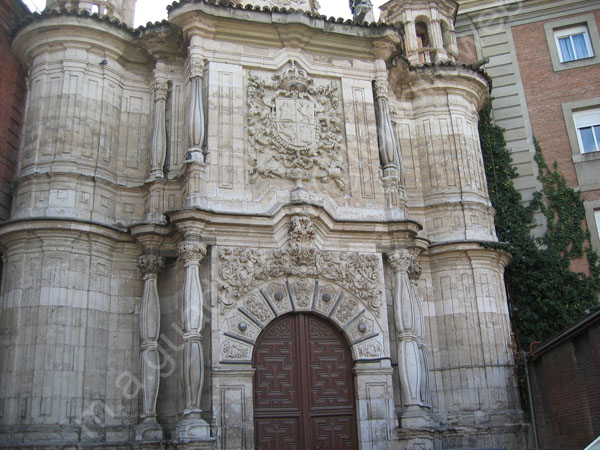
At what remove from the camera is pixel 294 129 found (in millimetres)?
17016

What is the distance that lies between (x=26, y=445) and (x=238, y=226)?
604cm

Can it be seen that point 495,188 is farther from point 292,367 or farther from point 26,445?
point 26,445

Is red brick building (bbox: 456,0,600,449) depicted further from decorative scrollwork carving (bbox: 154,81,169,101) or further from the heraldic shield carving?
decorative scrollwork carving (bbox: 154,81,169,101)

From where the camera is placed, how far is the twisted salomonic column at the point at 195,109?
631 inches

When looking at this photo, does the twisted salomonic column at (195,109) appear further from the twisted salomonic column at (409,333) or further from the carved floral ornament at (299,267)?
the twisted salomonic column at (409,333)

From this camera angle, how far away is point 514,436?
16.4 meters

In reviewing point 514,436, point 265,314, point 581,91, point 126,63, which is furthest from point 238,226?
point 581,91

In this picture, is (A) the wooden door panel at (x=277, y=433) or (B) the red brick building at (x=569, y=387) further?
(A) the wooden door panel at (x=277, y=433)

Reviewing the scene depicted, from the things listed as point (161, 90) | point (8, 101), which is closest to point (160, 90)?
point (161, 90)

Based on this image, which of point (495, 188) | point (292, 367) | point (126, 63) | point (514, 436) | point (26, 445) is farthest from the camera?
point (495, 188)

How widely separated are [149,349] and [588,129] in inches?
573

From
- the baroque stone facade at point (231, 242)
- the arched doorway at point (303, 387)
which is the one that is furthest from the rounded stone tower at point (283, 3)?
the arched doorway at point (303, 387)

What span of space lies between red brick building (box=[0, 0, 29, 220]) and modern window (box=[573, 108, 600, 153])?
15.8 m

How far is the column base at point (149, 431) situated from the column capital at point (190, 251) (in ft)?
11.1
